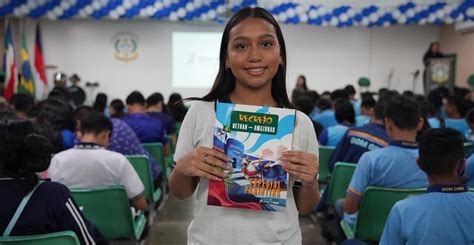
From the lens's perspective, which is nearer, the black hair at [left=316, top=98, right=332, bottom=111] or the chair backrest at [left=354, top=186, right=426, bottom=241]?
the chair backrest at [left=354, top=186, right=426, bottom=241]

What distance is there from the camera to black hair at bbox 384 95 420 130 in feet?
8.82

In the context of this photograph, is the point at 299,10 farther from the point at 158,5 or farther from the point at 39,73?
the point at 39,73

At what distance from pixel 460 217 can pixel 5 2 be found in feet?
30.4

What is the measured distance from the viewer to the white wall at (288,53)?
11734mm

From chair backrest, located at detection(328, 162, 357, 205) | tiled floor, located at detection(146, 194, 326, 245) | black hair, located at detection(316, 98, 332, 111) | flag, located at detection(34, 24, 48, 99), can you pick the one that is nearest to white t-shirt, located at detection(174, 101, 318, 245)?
chair backrest, located at detection(328, 162, 357, 205)

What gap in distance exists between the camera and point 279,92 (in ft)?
4.74

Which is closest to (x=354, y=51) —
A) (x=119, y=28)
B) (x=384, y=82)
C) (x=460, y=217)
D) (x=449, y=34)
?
(x=384, y=82)

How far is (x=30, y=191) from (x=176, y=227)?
8.46ft

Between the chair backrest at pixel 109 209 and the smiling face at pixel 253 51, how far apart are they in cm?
149

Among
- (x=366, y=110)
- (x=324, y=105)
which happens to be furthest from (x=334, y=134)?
(x=324, y=105)

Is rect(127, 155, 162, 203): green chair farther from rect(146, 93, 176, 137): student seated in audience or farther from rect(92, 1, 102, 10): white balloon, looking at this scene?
rect(92, 1, 102, 10): white balloon

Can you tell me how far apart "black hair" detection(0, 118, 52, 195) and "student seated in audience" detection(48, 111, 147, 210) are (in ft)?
2.87

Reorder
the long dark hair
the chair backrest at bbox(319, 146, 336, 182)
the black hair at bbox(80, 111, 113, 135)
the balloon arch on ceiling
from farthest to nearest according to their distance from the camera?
the balloon arch on ceiling, the chair backrest at bbox(319, 146, 336, 182), the black hair at bbox(80, 111, 113, 135), the long dark hair

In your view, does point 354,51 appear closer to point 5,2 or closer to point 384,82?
point 384,82
